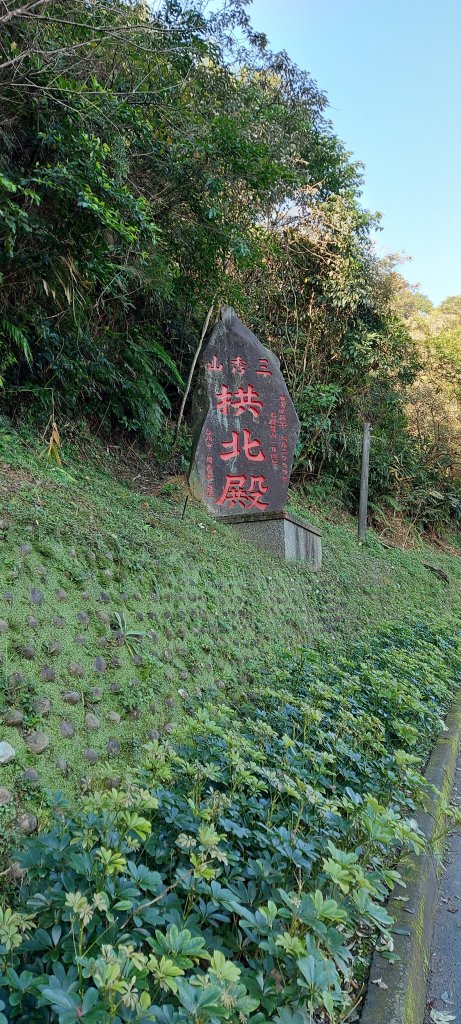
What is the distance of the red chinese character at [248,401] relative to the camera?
725 centimetres

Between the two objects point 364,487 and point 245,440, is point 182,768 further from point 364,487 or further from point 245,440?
point 364,487

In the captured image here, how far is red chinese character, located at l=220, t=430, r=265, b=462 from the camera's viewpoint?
23.4 feet

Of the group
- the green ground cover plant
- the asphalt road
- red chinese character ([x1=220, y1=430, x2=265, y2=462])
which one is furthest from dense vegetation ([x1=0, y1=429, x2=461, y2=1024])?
red chinese character ([x1=220, y1=430, x2=265, y2=462])

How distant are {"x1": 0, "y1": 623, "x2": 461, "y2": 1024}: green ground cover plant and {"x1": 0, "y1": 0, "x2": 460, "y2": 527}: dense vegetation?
14.1ft

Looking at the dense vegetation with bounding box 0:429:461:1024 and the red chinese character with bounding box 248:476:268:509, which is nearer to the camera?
the dense vegetation with bounding box 0:429:461:1024

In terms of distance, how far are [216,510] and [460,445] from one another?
10161 mm

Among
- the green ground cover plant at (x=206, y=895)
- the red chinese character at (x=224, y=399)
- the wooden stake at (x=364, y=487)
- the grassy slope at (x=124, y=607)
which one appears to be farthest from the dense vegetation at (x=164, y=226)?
the green ground cover plant at (x=206, y=895)

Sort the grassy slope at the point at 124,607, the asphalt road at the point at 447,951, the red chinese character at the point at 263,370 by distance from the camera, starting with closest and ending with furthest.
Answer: the asphalt road at the point at 447,951
the grassy slope at the point at 124,607
the red chinese character at the point at 263,370

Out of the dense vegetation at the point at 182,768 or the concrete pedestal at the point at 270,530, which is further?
the concrete pedestal at the point at 270,530

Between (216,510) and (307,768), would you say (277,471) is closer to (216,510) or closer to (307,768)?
(216,510)

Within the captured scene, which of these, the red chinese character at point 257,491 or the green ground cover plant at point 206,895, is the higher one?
the red chinese character at point 257,491

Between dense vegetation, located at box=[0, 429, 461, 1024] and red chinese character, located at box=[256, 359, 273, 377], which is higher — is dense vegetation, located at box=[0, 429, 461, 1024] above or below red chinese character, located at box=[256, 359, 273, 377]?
below

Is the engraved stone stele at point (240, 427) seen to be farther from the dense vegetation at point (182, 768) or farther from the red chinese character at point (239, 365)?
the dense vegetation at point (182, 768)

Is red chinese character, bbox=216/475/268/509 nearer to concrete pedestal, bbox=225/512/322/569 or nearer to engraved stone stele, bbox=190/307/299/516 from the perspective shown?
engraved stone stele, bbox=190/307/299/516
